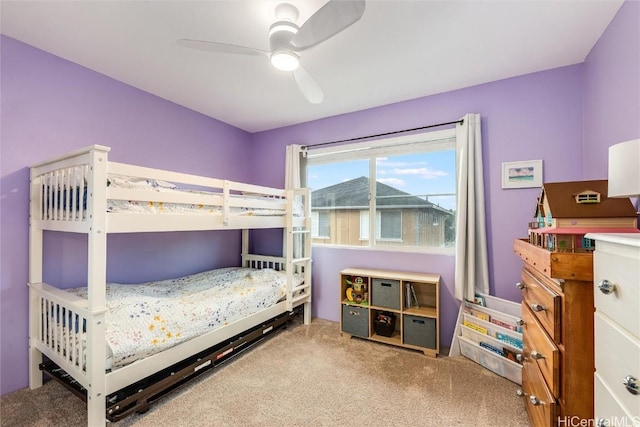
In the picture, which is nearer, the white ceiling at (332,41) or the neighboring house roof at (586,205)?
the neighboring house roof at (586,205)

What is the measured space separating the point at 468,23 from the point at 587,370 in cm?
195

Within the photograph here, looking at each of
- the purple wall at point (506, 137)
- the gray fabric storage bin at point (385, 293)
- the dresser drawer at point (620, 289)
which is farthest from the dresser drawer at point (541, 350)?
the gray fabric storage bin at point (385, 293)

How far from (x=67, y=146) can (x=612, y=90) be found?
392cm

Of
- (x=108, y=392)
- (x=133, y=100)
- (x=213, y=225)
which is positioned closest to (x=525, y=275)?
(x=213, y=225)

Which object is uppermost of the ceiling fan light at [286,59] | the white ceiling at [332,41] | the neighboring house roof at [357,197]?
the white ceiling at [332,41]

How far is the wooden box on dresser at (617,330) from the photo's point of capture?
696 millimetres

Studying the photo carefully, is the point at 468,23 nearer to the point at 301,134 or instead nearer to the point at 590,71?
the point at 590,71

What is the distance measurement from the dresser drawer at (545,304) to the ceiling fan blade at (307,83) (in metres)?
1.76

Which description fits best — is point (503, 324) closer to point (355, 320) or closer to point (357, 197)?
point (355, 320)

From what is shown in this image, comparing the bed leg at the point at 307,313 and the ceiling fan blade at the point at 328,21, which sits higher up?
the ceiling fan blade at the point at 328,21

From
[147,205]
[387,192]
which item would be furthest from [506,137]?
[147,205]

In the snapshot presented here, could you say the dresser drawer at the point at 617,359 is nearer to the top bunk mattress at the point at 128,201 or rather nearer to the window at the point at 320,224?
the top bunk mattress at the point at 128,201

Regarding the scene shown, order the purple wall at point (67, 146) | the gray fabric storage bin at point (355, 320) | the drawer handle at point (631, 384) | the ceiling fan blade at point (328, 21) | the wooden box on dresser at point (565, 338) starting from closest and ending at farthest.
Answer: the drawer handle at point (631, 384) → the wooden box on dresser at point (565, 338) → the ceiling fan blade at point (328, 21) → the purple wall at point (67, 146) → the gray fabric storage bin at point (355, 320)

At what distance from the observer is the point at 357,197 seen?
3.34 m
